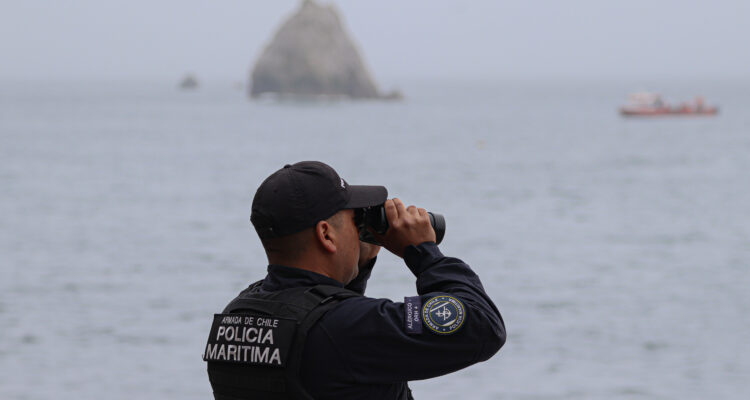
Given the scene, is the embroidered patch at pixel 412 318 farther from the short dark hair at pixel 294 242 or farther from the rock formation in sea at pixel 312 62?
the rock formation in sea at pixel 312 62

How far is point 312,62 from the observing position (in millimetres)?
120875

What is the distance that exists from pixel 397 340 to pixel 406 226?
0.35 m

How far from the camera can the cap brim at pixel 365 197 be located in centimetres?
242

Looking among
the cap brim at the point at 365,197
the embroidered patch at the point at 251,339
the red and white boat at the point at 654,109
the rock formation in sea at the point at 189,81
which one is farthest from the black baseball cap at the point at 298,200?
the rock formation in sea at the point at 189,81

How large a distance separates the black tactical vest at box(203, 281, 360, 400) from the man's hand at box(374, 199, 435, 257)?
22cm

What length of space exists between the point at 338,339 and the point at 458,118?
9587 cm

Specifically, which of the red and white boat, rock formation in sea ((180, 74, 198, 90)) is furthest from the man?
rock formation in sea ((180, 74, 198, 90))

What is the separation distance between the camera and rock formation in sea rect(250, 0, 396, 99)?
12181cm

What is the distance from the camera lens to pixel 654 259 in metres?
22.9

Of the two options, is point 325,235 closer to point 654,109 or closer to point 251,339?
point 251,339

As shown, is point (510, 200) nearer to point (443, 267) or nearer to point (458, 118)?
point (443, 267)

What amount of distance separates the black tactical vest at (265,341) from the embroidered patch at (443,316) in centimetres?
22

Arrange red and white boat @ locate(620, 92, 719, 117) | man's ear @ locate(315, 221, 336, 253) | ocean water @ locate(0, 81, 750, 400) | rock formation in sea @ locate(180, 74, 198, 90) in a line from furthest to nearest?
rock formation in sea @ locate(180, 74, 198, 90), red and white boat @ locate(620, 92, 719, 117), ocean water @ locate(0, 81, 750, 400), man's ear @ locate(315, 221, 336, 253)

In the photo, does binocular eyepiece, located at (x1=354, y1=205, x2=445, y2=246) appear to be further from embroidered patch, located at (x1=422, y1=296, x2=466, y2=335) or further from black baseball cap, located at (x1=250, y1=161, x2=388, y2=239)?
embroidered patch, located at (x1=422, y1=296, x2=466, y2=335)
